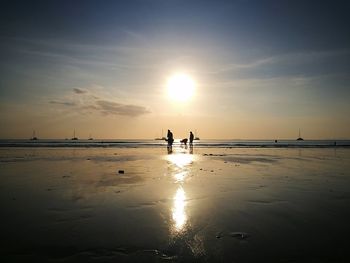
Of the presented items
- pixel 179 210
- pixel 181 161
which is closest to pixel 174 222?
pixel 179 210

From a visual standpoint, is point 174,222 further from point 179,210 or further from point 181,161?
point 181,161

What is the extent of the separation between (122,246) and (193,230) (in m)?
1.71

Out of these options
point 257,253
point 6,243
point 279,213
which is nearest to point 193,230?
point 257,253

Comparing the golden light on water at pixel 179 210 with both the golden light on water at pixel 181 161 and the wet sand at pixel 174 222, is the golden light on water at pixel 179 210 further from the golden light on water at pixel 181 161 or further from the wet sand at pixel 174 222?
the golden light on water at pixel 181 161

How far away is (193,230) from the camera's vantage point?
612cm

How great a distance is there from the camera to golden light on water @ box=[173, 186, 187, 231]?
657cm

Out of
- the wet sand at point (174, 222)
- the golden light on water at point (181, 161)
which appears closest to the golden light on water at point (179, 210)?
the wet sand at point (174, 222)

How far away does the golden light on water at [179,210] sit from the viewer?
21.5ft

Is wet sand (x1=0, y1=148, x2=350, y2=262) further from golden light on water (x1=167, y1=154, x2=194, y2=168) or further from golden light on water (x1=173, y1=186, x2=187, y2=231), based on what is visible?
→ golden light on water (x1=167, y1=154, x2=194, y2=168)

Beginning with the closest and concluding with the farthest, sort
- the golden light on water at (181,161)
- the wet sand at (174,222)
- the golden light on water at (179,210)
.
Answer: the wet sand at (174,222)
the golden light on water at (179,210)
the golden light on water at (181,161)

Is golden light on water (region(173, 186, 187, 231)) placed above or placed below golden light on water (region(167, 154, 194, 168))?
below

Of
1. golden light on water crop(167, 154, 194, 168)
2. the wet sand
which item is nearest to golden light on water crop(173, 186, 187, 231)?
the wet sand

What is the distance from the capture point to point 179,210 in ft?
25.7

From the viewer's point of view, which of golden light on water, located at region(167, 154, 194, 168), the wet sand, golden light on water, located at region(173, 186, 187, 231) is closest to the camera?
the wet sand
